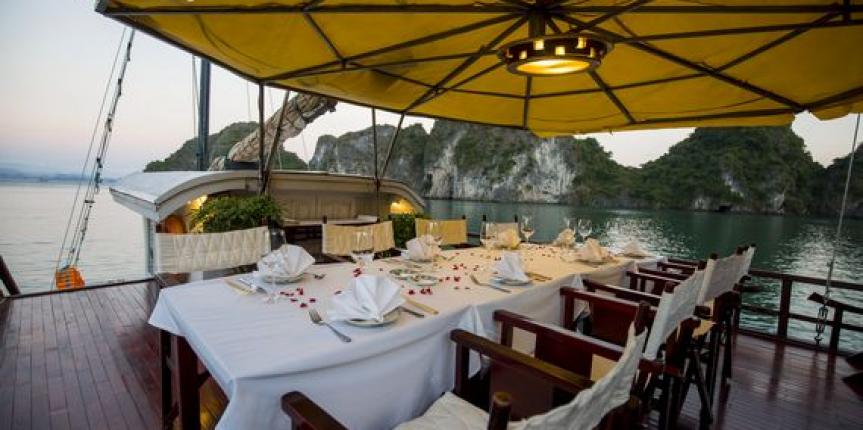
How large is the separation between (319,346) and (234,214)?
3434 millimetres

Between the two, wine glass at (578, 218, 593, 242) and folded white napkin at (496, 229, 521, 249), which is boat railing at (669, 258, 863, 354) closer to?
wine glass at (578, 218, 593, 242)

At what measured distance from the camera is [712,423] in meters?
2.38

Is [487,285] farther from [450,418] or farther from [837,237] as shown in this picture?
[837,237]

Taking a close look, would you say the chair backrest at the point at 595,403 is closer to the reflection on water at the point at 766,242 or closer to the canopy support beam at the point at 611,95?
the canopy support beam at the point at 611,95

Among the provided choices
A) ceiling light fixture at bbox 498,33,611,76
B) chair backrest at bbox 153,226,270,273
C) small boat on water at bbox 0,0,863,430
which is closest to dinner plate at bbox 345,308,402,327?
small boat on water at bbox 0,0,863,430

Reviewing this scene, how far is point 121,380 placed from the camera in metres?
2.58

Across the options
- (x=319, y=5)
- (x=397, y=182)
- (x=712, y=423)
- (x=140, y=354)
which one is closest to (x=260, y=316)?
(x=319, y=5)

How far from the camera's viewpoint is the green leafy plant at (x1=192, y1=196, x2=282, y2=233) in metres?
4.09

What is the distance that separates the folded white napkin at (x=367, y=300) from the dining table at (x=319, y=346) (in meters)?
0.05

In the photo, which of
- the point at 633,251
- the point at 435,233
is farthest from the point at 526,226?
the point at 633,251

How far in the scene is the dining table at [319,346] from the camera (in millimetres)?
1113

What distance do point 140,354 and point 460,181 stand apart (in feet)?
152

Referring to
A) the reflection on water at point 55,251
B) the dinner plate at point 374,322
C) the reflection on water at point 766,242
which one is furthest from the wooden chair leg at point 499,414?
the reflection on water at point 766,242

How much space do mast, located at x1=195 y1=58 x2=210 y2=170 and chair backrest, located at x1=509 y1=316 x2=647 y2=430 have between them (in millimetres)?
8837
